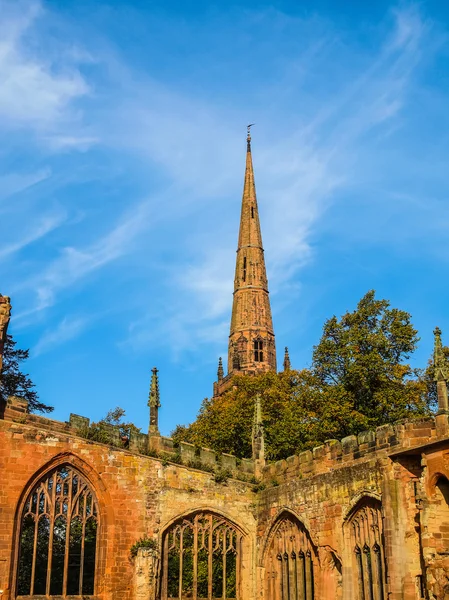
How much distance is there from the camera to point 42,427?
2295 centimetres

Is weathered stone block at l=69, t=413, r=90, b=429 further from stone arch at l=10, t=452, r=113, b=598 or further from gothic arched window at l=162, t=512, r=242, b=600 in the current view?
gothic arched window at l=162, t=512, r=242, b=600

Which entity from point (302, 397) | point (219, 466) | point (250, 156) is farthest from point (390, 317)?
point (250, 156)

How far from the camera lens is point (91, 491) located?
23172 mm

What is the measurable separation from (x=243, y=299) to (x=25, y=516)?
51.4 m

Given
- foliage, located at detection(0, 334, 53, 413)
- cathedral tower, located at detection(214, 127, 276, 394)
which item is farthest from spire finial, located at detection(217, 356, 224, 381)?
foliage, located at detection(0, 334, 53, 413)

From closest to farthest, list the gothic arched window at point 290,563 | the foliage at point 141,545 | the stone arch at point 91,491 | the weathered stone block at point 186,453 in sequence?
the stone arch at point 91,491
the gothic arched window at point 290,563
the foliage at point 141,545
the weathered stone block at point 186,453

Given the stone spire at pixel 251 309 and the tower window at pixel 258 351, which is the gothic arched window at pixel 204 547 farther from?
the tower window at pixel 258 351

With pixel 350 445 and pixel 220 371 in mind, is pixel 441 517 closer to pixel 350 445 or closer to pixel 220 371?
pixel 350 445

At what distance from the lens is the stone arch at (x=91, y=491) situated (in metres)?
21.8

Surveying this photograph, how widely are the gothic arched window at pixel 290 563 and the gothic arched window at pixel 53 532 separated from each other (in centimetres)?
547

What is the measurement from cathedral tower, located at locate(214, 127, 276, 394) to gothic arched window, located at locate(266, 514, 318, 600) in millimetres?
43519

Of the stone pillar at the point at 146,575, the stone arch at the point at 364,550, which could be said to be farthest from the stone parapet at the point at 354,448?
the stone pillar at the point at 146,575

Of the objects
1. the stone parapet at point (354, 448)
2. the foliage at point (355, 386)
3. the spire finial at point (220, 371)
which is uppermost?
the spire finial at point (220, 371)

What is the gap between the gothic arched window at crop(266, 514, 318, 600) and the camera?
869 inches
